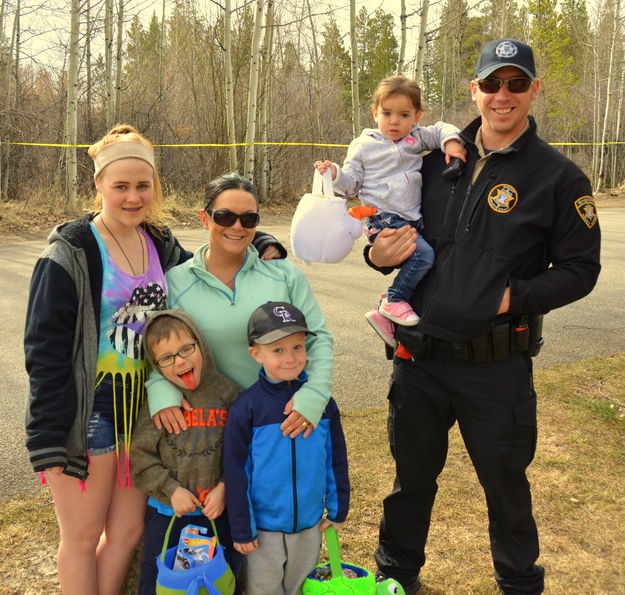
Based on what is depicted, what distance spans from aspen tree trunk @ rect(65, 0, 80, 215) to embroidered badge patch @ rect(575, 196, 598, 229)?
13617 millimetres

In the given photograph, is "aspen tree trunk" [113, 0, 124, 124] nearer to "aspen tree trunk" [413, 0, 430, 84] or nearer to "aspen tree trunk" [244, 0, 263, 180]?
"aspen tree trunk" [244, 0, 263, 180]

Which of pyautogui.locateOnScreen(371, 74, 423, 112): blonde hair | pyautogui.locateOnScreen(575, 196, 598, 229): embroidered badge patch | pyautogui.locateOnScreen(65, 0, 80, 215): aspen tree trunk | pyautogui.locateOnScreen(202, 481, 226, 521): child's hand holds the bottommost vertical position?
pyautogui.locateOnScreen(202, 481, 226, 521): child's hand

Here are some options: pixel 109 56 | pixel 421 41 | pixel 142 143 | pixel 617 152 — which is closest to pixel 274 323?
pixel 142 143

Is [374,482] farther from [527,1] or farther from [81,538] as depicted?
[527,1]

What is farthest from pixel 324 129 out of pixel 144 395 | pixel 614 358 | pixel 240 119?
pixel 144 395

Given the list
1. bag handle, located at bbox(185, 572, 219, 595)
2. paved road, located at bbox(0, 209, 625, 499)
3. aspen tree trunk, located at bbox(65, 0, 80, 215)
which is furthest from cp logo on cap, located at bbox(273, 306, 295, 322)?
aspen tree trunk, located at bbox(65, 0, 80, 215)

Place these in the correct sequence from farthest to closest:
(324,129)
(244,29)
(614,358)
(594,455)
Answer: (324,129) → (244,29) → (614,358) → (594,455)

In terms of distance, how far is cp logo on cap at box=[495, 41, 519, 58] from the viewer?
7.79 ft

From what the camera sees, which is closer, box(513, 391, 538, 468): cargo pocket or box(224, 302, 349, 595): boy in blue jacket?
box(224, 302, 349, 595): boy in blue jacket

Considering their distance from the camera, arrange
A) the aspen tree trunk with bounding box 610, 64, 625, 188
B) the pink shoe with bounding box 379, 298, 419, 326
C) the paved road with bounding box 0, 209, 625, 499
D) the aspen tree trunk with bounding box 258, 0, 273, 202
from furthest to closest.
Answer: the aspen tree trunk with bounding box 610, 64, 625, 188
the aspen tree trunk with bounding box 258, 0, 273, 202
the paved road with bounding box 0, 209, 625, 499
the pink shoe with bounding box 379, 298, 419, 326

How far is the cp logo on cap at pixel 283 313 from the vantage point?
88.2 inches

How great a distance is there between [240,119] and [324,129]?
6275 millimetres

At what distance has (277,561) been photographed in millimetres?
2285

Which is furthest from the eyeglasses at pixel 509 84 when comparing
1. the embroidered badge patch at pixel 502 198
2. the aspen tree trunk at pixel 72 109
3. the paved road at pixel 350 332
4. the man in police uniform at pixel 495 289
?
the aspen tree trunk at pixel 72 109
